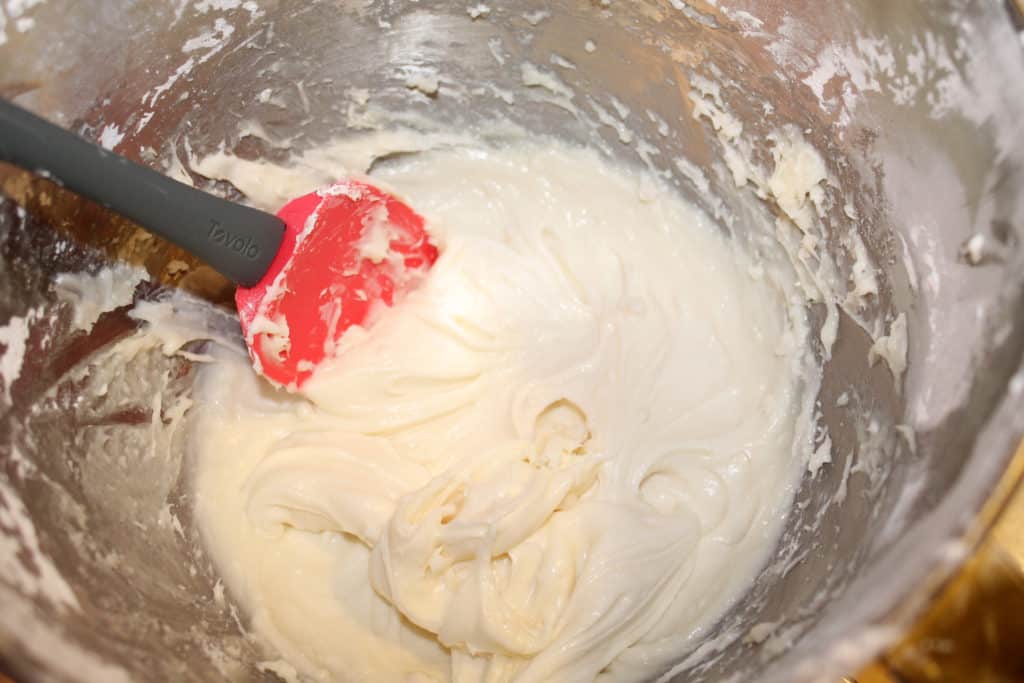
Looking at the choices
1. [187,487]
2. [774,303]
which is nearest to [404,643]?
[187,487]

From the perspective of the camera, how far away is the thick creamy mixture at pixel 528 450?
1.69 metres

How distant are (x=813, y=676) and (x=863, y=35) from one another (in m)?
1.22

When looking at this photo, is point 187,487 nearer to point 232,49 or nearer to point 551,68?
point 232,49

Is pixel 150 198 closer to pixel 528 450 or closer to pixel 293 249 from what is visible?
pixel 293 249

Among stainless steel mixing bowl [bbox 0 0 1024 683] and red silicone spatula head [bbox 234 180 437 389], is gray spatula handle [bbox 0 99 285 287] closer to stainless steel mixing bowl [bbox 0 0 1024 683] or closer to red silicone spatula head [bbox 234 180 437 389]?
red silicone spatula head [bbox 234 180 437 389]

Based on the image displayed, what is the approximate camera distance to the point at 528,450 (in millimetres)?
1835

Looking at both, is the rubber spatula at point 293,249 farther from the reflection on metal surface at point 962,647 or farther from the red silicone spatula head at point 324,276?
the reflection on metal surface at point 962,647

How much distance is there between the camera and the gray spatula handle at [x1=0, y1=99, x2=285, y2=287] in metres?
1.28

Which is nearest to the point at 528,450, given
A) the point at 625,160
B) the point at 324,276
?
the point at 324,276

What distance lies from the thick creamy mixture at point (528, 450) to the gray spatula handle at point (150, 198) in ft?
1.16

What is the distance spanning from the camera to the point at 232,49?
1.86 m

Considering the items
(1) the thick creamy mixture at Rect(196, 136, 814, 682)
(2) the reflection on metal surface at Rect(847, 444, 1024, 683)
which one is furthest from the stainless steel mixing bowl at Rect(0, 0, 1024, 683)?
(2) the reflection on metal surface at Rect(847, 444, 1024, 683)

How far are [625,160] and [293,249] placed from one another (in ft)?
3.22

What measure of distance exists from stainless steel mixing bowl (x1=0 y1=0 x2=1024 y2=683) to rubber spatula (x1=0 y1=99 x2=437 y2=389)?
288 millimetres
